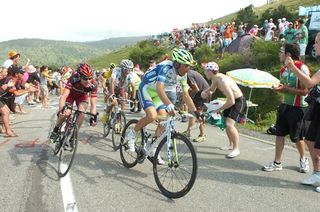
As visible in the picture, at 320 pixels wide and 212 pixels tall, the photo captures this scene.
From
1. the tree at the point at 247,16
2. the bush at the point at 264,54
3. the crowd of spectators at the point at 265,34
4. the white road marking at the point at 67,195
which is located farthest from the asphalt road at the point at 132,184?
the tree at the point at 247,16

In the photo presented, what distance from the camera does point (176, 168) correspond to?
20.3 ft

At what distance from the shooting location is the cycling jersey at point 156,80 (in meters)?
6.68

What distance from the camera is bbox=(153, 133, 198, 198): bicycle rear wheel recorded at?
228 inches

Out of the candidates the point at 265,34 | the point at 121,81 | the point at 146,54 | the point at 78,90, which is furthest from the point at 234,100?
the point at 146,54

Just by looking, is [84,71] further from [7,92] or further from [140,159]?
[7,92]

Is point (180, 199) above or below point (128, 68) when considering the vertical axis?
below

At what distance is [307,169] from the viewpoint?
764cm

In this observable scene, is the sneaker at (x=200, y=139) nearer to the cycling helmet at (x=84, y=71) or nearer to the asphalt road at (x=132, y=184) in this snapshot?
the asphalt road at (x=132, y=184)

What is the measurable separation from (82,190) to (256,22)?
4861cm

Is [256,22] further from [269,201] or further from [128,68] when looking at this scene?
[269,201]

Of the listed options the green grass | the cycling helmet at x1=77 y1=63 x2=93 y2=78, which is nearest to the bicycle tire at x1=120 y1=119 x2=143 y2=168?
the cycling helmet at x1=77 y1=63 x2=93 y2=78

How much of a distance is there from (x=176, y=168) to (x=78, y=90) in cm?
298

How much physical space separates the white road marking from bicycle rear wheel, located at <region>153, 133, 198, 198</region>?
51.5 inches

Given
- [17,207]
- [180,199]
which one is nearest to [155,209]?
[180,199]
